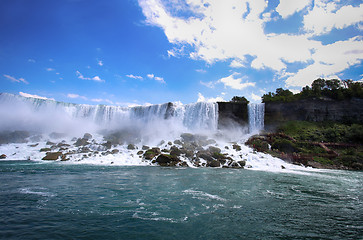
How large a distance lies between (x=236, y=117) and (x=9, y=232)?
43090 millimetres

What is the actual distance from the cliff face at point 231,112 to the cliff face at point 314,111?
5.40 m

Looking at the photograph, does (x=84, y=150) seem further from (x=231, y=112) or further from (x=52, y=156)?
(x=231, y=112)

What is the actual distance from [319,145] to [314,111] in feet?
49.0

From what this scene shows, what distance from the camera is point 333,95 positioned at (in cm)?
4012

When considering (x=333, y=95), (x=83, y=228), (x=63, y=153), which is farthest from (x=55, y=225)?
(x=333, y=95)

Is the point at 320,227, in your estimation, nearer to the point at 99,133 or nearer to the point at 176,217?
the point at 176,217

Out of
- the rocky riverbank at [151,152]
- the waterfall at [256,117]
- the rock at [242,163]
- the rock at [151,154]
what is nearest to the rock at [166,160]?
the rocky riverbank at [151,152]

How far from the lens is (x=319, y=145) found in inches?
1136

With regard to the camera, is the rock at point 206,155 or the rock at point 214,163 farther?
the rock at point 206,155

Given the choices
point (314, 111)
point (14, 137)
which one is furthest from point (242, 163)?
point (14, 137)

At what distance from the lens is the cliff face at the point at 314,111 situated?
37188 mm

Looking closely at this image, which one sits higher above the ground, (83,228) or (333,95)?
(333,95)

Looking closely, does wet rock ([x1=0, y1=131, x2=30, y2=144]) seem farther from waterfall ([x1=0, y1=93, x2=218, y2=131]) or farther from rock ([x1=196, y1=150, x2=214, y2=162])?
rock ([x1=196, y1=150, x2=214, y2=162])

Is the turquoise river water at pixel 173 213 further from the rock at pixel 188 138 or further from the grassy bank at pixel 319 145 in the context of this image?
the rock at pixel 188 138
